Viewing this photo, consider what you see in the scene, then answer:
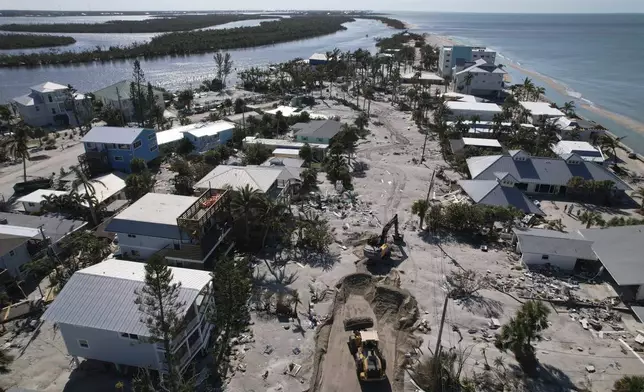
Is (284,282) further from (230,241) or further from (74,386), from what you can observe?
(74,386)

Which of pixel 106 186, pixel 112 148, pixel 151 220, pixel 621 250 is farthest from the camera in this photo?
pixel 112 148

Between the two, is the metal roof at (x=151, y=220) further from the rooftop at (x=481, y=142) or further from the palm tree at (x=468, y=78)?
the palm tree at (x=468, y=78)

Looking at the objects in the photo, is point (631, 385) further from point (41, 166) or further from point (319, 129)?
point (41, 166)

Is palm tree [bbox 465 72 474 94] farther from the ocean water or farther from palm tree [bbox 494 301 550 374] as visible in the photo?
palm tree [bbox 494 301 550 374]

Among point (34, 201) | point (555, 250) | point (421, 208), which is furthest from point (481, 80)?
point (34, 201)

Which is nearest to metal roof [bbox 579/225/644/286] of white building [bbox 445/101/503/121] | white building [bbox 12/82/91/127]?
white building [bbox 445/101/503/121]

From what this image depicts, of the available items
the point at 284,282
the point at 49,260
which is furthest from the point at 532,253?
the point at 49,260

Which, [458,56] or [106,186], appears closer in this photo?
[106,186]
